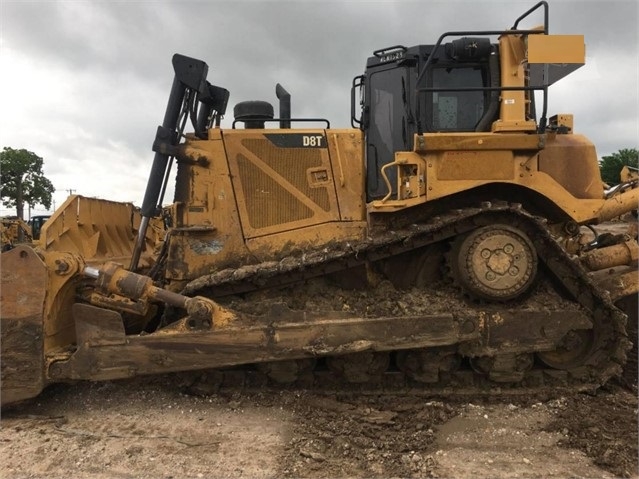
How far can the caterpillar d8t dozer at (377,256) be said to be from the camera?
4363 mm

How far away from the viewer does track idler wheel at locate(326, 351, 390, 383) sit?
4598 mm

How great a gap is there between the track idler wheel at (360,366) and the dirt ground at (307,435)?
22cm

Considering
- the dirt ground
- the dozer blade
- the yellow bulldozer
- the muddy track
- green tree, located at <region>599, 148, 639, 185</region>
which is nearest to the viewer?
the dirt ground

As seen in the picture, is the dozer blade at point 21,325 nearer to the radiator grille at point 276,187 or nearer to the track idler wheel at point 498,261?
the radiator grille at point 276,187

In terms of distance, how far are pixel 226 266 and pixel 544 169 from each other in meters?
3.27

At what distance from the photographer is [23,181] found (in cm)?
5400

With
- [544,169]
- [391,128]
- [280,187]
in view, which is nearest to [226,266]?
[280,187]

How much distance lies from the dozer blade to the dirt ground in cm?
34

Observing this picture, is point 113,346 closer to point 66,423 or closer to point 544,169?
point 66,423

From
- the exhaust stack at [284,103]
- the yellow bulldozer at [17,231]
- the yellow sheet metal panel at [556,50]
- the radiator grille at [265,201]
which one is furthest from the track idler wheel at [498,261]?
the yellow bulldozer at [17,231]

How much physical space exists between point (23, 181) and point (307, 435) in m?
60.2

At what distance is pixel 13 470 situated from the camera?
3.59m

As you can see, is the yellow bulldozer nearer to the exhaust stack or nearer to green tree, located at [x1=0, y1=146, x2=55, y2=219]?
the exhaust stack

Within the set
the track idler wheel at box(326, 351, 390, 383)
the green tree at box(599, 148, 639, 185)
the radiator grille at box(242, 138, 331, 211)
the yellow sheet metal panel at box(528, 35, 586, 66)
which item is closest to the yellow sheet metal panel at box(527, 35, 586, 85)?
the yellow sheet metal panel at box(528, 35, 586, 66)
